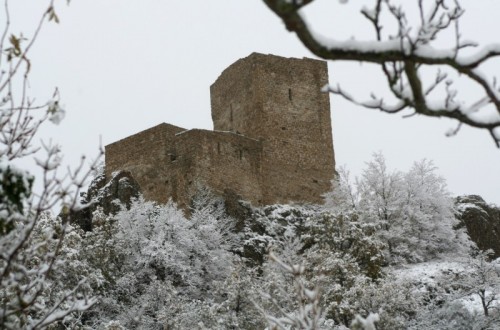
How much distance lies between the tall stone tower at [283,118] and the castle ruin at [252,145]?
0.12 ft

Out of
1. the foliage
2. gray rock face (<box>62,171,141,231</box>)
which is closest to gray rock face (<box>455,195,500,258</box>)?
the foliage

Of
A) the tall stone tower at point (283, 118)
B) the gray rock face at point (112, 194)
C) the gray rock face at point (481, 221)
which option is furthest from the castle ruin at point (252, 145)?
the gray rock face at point (481, 221)

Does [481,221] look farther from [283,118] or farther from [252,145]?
[252,145]

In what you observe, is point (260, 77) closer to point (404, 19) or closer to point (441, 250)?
point (441, 250)

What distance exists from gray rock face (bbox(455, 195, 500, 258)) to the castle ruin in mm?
6258

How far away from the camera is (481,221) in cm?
3597

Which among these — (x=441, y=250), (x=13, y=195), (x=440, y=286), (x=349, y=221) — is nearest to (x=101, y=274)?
(x=349, y=221)

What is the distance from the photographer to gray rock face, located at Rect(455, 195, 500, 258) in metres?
35.4

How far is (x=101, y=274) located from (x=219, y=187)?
25.2 feet

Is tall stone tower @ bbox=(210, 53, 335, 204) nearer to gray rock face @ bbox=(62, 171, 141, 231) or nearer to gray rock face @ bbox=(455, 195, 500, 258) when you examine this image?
gray rock face @ bbox=(62, 171, 141, 231)

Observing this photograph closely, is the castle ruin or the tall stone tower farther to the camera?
the tall stone tower

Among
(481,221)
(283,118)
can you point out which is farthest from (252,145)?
(481,221)

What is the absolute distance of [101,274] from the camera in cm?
2472

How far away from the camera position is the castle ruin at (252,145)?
31.6 meters
